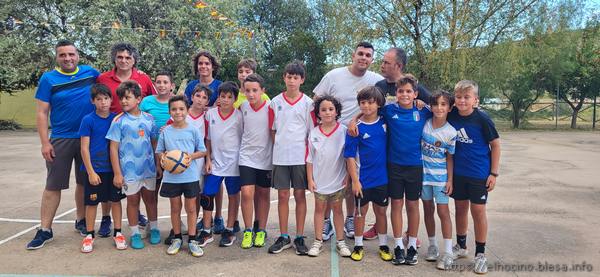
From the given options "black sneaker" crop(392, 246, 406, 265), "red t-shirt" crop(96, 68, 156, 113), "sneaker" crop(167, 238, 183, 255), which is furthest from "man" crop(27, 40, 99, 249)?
"black sneaker" crop(392, 246, 406, 265)

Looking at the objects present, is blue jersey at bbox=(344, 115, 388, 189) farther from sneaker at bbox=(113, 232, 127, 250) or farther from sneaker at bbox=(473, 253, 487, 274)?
sneaker at bbox=(113, 232, 127, 250)

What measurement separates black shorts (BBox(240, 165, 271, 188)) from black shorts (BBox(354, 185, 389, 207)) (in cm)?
95

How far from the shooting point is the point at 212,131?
14.4ft

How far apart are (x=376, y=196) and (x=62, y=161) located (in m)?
3.07

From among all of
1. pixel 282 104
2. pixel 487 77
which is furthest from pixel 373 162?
pixel 487 77

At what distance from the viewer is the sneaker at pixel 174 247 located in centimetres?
416

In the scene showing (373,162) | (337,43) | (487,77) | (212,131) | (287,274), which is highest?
(337,43)

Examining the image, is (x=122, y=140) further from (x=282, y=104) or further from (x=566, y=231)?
(x=566, y=231)

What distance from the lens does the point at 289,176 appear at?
425 centimetres

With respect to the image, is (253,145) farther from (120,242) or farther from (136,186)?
(120,242)

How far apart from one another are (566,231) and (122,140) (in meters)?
4.74

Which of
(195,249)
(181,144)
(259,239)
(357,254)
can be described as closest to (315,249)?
(357,254)

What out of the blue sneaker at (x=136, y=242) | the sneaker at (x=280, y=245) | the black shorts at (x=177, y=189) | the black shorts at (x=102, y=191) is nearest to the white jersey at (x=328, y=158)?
the sneaker at (x=280, y=245)

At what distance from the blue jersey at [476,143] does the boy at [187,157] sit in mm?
2356
